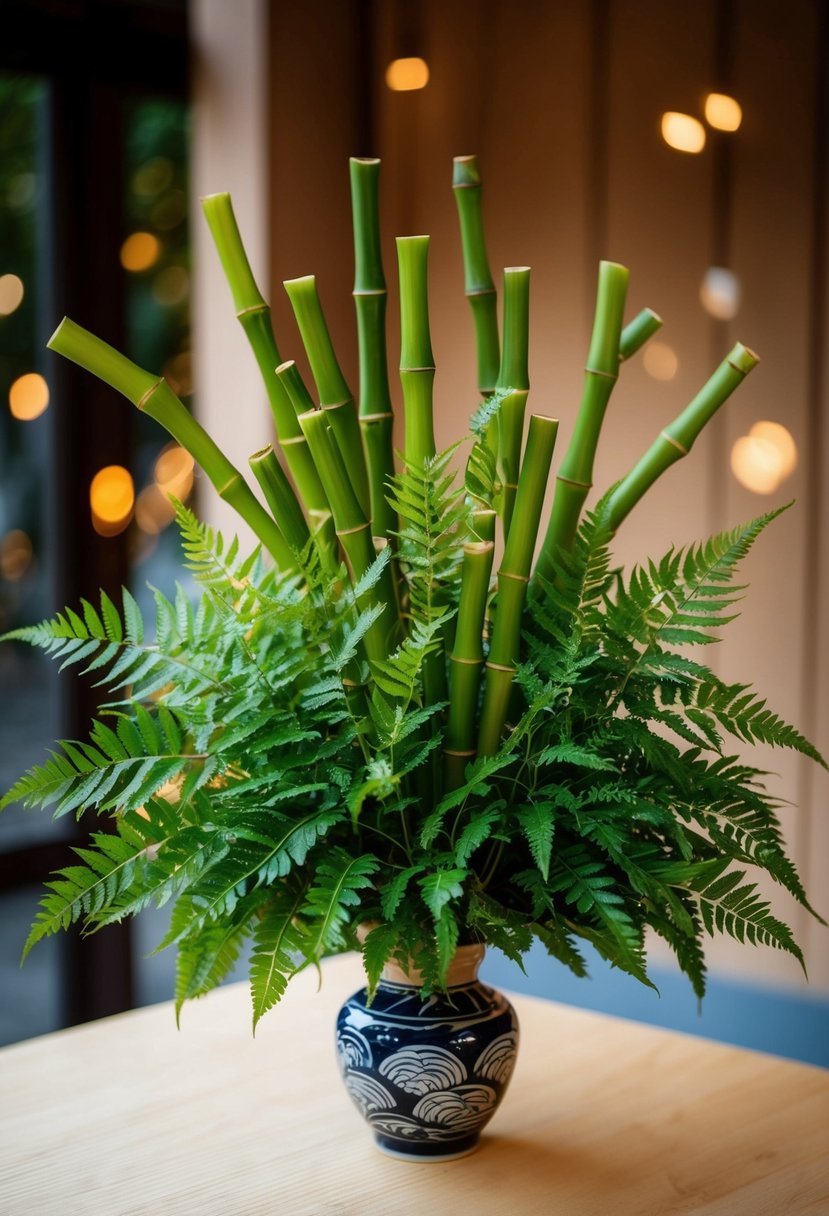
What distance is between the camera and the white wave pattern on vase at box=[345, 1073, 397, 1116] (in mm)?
849

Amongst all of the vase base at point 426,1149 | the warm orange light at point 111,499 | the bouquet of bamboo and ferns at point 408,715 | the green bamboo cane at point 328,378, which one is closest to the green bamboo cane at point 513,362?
the bouquet of bamboo and ferns at point 408,715

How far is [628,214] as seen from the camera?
189cm

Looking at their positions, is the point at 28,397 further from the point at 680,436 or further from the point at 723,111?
the point at 680,436

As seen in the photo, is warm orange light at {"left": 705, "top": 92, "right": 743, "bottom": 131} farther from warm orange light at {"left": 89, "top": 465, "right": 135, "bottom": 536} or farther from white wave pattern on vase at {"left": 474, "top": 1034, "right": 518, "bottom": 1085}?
white wave pattern on vase at {"left": 474, "top": 1034, "right": 518, "bottom": 1085}

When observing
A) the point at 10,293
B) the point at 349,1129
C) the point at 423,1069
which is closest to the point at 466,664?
the point at 423,1069

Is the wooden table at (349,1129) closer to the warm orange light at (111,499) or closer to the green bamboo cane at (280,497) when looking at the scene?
the green bamboo cane at (280,497)

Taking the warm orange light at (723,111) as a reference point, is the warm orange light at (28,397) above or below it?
below

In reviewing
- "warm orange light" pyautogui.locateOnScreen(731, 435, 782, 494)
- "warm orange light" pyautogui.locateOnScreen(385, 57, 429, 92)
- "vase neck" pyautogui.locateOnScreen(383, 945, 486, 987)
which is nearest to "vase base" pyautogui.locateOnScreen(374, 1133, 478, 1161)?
"vase neck" pyautogui.locateOnScreen(383, 945, 486, 987)

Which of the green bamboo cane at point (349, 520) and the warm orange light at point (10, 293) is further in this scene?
the warm orange light at point (10, 293)

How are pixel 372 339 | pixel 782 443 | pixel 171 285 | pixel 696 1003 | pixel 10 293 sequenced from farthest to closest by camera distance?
pixel 171 285 → pixel 10 293 → pixel 696 1003 → pixel 782 443 → pixel 372 339

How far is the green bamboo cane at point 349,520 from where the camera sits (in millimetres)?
825

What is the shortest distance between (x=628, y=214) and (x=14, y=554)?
116 centimetres

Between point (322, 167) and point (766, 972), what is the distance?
1.49 metres

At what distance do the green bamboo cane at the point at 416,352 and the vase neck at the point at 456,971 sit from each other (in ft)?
1.17
